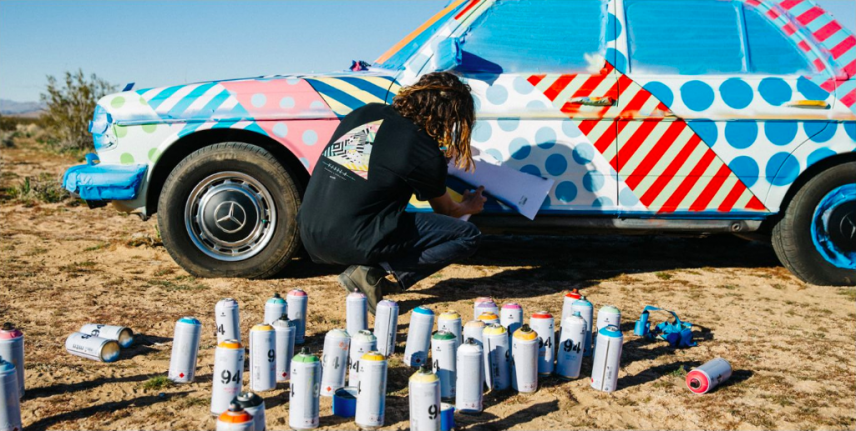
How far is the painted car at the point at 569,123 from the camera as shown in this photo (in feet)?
15.6

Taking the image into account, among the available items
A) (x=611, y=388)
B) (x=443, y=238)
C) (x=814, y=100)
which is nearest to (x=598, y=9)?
(x=814, y=100)

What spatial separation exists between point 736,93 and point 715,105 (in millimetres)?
167

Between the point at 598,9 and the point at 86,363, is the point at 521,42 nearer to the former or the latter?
the point at 598,9

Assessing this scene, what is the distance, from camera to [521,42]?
4.83m

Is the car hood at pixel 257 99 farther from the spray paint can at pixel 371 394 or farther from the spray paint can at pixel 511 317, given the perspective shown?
the spray paint can at pixel 371 394

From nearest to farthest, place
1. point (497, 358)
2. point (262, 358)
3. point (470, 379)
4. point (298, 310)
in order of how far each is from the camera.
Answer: point (470, 379)
point (262, 358)
point (497, 358)
point (298, 310)

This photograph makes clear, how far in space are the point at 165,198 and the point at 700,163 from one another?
3606 mm

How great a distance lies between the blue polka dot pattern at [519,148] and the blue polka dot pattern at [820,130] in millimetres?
1902

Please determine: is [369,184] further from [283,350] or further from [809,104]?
[809,104]

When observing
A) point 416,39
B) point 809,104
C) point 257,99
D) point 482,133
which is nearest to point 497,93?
point 482,133

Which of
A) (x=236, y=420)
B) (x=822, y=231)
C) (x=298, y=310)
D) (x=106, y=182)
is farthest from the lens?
(x=822, y=231)

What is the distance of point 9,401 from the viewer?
249 cm

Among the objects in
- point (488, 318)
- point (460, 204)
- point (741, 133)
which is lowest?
point (488, 318)

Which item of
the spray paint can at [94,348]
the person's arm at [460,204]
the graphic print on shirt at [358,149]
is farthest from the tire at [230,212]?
the spray paint can at [94,348]
